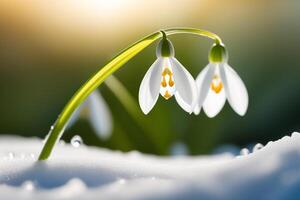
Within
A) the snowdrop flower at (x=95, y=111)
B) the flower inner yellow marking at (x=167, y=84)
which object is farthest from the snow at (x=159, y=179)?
the snowdrop flower at (x=95, y=111)

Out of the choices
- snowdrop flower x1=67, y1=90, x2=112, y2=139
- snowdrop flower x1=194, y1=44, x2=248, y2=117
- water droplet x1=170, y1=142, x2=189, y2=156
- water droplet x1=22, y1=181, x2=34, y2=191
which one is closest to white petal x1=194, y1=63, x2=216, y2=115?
snowdrop flower x1=194, y1=44, x2=248, y2=117

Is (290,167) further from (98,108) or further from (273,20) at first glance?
(273,20)

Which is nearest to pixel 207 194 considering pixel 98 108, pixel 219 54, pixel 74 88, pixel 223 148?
pixel 219 54

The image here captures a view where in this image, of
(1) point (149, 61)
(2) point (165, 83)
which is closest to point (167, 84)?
(2) point (165, 83)

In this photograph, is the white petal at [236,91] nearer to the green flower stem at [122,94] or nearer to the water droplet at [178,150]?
the green flower stem at [122,94]

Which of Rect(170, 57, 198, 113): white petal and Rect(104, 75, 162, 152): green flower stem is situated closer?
Rect(170, 57, 198, 113): white petal

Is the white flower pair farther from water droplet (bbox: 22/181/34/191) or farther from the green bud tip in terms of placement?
water droplet (bbox: 22/181/34/191)
